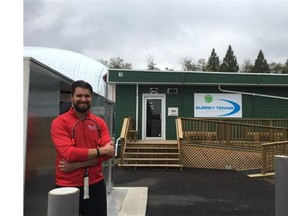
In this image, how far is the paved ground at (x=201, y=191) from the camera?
616 cm

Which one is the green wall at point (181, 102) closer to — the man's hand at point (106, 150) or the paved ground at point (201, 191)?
the paved ground at point (201, 191)

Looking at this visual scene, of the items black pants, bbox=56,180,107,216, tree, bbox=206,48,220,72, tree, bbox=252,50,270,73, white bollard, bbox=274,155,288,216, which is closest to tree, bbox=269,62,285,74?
tree, bbox=252,50,270,73

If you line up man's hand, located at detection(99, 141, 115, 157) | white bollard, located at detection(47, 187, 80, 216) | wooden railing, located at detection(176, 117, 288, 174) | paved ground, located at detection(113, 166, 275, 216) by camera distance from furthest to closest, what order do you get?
wooden railing, located at detection(176, 117, 288, 174)
paved ground, located at detection(113, 166, 275, 216)
man's hand, located at detection(99, 141, 115, 157)
white bollard, located at detection(47, 187, 80, 216)

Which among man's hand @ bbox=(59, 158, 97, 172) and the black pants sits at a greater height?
man's hand @ bbox=(59, 158, 97, 172)

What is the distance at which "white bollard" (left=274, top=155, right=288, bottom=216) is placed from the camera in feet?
9.52

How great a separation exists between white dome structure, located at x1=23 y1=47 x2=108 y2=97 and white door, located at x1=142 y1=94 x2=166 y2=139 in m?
7.73

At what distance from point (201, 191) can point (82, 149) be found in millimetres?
5696

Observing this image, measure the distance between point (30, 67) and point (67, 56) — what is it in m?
23.3

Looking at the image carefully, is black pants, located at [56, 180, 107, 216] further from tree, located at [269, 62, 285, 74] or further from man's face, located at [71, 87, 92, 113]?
tree, located at [269, 62, 285, 74]

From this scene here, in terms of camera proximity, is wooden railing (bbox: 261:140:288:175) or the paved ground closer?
the paved ground

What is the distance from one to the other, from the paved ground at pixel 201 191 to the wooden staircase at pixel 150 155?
1.02 ft

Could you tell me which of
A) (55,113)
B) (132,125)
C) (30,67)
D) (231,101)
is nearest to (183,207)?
(55,113)

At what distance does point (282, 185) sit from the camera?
2.92 m

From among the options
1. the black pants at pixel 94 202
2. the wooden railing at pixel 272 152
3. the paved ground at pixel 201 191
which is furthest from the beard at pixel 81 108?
the wooden railing at pixel 272 152
